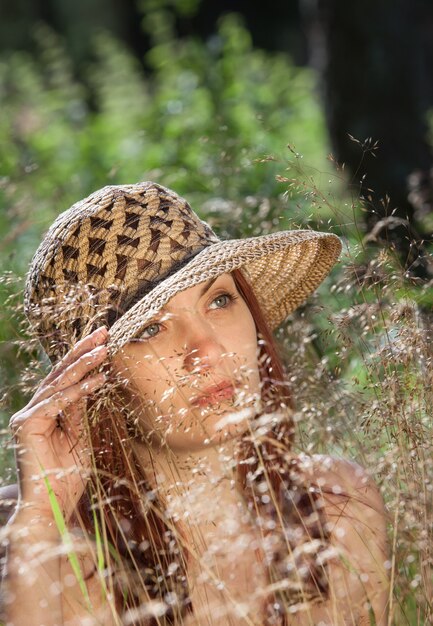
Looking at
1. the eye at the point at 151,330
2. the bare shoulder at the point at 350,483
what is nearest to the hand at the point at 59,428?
the eye at the point at 151,330

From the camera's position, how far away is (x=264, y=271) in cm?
315

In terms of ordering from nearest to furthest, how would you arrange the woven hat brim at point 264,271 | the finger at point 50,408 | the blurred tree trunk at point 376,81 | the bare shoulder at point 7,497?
the finger at point 50,408
the woven hat brim at point 264,271
the bare shoulder at point 7,497
the blurred tree trunk at point 376,81

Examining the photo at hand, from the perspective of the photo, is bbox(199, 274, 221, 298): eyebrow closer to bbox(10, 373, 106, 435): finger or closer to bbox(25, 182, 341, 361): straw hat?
bbox(25, 182, 341, 361): straw hat

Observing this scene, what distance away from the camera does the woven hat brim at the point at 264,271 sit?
103 inches

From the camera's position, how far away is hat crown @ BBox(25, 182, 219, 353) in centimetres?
276

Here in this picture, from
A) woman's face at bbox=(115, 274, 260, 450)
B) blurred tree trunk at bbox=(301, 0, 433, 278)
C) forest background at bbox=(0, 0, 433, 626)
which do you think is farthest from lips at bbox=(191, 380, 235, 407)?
blurred tree trunk at bbox=(301, 0, 433, 278)

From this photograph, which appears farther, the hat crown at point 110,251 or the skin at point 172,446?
the hat crown at point 110,251

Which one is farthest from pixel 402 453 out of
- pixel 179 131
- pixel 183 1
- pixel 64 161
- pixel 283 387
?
pixel 183 1

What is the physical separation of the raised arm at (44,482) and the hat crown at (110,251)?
0.17m

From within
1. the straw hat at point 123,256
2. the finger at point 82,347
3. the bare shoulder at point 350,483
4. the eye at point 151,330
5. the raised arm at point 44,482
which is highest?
the straw hat at point 123,256

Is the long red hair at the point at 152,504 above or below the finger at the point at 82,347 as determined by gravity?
below

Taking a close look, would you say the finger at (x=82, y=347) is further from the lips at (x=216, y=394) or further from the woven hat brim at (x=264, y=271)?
the lips at (x=216, y=394)

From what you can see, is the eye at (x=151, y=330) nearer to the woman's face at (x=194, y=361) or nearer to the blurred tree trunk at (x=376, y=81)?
the woman's face at (x=194, y=361)

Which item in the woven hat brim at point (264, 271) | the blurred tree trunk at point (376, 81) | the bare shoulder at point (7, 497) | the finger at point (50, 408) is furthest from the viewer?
the blurred tree trunk at point (376, 81)
